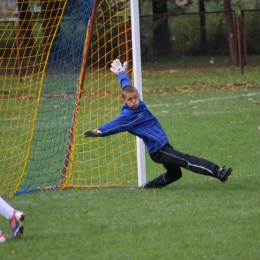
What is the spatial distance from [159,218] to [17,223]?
1.49 m

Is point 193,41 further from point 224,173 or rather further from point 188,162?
point 224,173

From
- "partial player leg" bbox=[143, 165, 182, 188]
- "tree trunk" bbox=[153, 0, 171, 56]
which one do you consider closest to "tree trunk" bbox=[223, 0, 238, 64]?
"tree trunk" bbox=[153, 0, 171, 56]

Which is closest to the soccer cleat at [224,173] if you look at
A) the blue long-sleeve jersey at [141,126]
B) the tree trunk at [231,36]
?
the blue long-sleeve jersey at [141,126]

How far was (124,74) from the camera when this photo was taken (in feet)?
27.1

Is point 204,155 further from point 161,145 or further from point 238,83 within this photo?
point 238,83

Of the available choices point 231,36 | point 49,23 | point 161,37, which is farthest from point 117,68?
point 161,37

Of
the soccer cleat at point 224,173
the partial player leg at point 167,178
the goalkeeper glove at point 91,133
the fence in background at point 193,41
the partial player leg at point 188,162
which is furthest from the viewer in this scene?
the fence in background at point 193,41

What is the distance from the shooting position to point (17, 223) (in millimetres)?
5977

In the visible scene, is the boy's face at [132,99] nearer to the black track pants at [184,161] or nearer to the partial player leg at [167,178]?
the black track pants at [184,161]

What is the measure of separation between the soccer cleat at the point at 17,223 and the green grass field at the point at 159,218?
0.08 meters

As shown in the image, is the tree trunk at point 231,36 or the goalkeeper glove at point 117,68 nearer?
the goalkeeper glove at point 117,68

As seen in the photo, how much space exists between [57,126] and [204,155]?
147 inches

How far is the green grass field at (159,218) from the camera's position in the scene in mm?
5734

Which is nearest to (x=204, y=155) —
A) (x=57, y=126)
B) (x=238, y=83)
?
(x=57, y=126)
